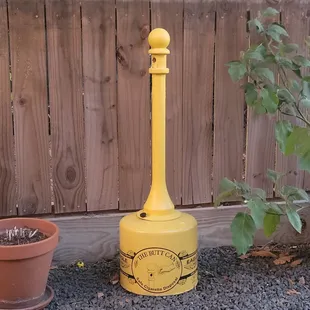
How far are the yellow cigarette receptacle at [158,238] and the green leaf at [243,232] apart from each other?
0.60 ft

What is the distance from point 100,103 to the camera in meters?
2.09

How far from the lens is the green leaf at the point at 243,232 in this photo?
5.71ft

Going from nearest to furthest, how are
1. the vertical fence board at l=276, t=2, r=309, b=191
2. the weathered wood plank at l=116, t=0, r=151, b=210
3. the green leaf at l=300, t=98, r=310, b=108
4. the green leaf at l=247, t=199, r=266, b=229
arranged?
the green leaf at l=247, t=199, r=266, b=229, the green leaf at l=300, t=98, r=310, b=108, the weathered wood plank at l=116, t=0, r=151, b=210, the vertical fence board at l=276, t=2, r=309, b=191

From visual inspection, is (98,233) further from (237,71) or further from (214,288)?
(237,71)

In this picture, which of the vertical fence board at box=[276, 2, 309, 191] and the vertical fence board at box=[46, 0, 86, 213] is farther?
the vertical fence board at box=[276, 2, 309, 191]

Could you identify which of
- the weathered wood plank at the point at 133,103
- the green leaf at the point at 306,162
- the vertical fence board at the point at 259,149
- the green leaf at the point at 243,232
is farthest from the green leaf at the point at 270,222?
the weathered wood plank at the point at 133,103

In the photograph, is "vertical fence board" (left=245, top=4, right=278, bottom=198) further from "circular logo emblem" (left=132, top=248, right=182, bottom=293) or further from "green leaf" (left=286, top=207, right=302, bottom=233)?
"circular logo emblem" (left=132, top=248, right=182, bottom=293)

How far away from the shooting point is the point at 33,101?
6.66 feet

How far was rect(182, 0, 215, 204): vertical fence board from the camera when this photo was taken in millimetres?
2119

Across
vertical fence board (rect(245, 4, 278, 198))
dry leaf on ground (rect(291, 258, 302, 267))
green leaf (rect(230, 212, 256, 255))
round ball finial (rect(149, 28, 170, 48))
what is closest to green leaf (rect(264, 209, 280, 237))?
green leaf (rect(230, 212, 256, 255))

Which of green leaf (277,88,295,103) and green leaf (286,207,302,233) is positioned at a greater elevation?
green leaf (277,88,295,103)

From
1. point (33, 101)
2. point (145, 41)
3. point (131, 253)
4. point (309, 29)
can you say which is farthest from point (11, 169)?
point (309, 29)

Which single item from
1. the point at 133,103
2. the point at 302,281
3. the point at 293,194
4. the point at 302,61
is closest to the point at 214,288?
the point at 302,281

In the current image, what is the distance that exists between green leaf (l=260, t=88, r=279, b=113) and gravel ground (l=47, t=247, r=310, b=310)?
665 millimetres
